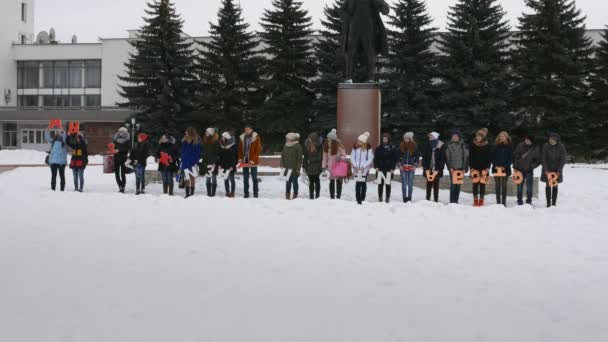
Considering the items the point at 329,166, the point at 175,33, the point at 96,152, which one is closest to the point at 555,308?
the point at 329,166

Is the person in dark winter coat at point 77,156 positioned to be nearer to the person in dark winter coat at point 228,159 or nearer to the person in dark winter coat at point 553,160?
the person in dark winter coat at point 228,159

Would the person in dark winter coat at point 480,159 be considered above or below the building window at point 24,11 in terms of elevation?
below

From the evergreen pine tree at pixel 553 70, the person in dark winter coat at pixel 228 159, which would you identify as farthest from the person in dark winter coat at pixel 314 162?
the evergreen pine tree at pixel 553 70

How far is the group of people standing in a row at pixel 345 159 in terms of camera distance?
1159 centimetres

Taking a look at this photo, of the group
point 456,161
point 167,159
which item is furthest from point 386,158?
point 167,159

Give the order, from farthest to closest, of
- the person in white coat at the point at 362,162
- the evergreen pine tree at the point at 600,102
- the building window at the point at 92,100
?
the building window at the point at 92,100
the evergreen pine tree at the point at 600,102
the person in white coat at the point at 362,162

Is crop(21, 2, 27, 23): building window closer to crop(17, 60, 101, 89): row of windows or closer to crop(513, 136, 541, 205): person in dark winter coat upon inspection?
crop(17, 60, 101, 89): row of windows

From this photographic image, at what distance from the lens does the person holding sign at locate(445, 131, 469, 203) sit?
37.8ft

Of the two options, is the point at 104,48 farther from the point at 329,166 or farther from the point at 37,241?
the point at 37,241

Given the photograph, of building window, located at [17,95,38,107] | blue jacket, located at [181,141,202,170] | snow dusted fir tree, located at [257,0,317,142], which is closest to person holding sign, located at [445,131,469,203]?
blue jacket, located at [181,141,202,170]

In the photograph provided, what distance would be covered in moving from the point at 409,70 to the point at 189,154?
24.5m

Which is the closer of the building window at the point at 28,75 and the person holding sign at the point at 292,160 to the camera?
the person holding sign at the point at 292,160

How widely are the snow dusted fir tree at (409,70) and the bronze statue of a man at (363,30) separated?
18882 mm

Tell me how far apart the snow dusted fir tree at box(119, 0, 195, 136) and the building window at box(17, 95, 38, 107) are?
2470 centimetres
